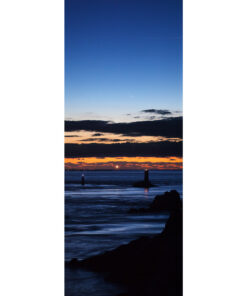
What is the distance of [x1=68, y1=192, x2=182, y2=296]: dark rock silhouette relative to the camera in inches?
69.9

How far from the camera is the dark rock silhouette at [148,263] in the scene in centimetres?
178

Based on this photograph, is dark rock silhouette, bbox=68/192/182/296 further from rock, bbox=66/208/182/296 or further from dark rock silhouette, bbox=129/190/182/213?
dark rock silhouette, bbox=129/190/182/213

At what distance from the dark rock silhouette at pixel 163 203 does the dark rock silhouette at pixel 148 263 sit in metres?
1.26

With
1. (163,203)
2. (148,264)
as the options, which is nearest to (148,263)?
(148,264)

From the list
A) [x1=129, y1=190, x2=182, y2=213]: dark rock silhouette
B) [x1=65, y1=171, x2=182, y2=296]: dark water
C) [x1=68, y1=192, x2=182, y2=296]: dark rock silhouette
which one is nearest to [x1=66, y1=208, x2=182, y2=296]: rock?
[x1=68, y1=192, x2=182, y2=296]: dark rock silhouette

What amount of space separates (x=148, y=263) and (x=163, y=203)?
2.20 metres

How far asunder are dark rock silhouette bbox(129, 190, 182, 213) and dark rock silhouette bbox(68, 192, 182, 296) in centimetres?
126

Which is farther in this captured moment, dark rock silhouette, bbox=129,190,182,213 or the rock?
dark rock silhouette, bbox=129,190,182,213

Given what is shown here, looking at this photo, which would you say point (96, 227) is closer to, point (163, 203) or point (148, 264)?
point (148, 264)

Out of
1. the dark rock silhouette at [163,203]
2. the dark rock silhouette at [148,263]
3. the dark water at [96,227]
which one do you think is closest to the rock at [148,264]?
the dark rock silhouette at [148,263]

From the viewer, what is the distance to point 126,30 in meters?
2.17
